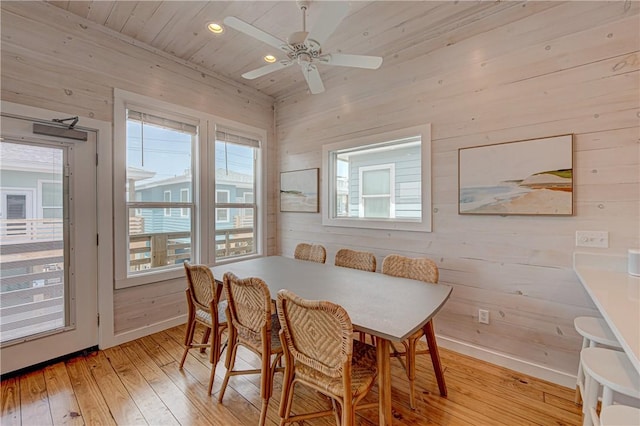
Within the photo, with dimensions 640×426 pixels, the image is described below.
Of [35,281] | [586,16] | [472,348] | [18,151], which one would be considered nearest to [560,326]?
[472,348]

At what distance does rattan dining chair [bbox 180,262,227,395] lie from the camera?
6.85 feet

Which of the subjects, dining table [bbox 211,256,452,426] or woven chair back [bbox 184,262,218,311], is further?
woven chair back [bbox 184,262,218,311]

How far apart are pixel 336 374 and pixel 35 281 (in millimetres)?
2634

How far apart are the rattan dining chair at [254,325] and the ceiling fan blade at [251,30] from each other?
159cm

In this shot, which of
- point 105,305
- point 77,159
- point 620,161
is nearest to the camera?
point 620,161

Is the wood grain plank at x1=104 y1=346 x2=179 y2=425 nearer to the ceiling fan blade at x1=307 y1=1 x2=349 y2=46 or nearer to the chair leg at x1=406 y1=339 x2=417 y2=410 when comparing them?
the chair leg at x1=406 y1=339 x2=417 y2=410

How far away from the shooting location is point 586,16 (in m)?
2.06

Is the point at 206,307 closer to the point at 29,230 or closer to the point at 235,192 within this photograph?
the point at 29,230

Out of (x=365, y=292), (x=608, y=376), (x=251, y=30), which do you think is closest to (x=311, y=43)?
(x=251, y=30)

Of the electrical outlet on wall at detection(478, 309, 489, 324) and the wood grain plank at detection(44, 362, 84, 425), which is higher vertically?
the electrical outlet on wall at detection(478, 309, 489, 324)

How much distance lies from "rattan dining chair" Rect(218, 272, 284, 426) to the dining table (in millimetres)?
198

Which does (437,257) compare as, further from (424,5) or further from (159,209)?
(159,209)

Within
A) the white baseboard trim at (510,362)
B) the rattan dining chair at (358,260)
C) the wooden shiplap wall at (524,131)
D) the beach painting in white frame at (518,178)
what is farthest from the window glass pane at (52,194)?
the white baseboard trim at (510,362)

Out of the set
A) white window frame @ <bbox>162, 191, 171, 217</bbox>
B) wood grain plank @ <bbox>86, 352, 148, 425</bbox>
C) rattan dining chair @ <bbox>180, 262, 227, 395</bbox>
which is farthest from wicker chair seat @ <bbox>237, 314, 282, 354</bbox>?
white window frame @ <bbox>162, 191, 171, 217</bbox>
